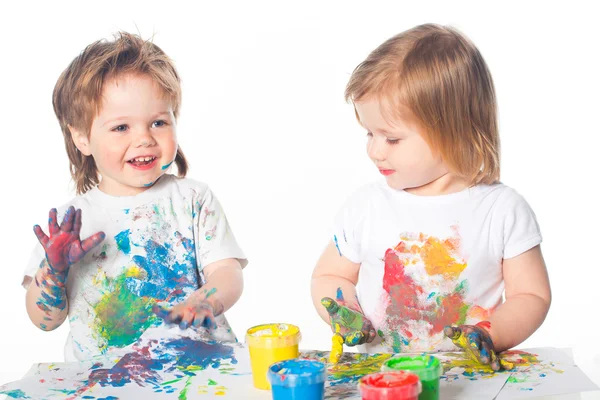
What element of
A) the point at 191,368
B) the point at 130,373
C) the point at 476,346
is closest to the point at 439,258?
the point at 476,346

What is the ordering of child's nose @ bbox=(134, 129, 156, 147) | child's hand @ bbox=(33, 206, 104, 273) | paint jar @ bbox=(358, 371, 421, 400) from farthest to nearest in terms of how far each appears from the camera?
child's nose @ bbox=(134, 129, 156, 147), child's hand @ bbox=(33, 206, 104, 273), paint jar @ bbox=(358, 371, 421, 400)

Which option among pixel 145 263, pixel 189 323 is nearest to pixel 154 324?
pixel 145 263

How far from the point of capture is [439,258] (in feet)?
7.00

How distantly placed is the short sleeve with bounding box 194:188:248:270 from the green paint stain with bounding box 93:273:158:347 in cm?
20

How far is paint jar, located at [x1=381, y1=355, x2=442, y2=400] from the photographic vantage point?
153 cm

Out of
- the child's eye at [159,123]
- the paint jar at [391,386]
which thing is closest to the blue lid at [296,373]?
the paint jar at [391,386]

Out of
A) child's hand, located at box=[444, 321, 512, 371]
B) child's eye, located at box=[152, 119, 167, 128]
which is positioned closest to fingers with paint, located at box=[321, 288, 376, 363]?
child's hand, located at box=[444, 321, 512, 371]

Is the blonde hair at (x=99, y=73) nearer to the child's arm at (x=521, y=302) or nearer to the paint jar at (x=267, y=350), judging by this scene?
the paint jar at (x=267, y=350)

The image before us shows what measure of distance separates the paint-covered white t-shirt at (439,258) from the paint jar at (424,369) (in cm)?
55

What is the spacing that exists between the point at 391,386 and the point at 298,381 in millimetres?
178

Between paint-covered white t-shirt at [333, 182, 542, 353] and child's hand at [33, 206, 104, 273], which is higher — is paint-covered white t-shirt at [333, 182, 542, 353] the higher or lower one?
the lower one

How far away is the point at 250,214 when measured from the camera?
144 inches

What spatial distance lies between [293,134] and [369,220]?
152 centimetres

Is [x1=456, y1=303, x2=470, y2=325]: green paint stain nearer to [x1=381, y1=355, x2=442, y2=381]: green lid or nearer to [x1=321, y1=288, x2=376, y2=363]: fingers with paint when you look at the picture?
[x1=321, y1=288, x2=376, y2=363]: fingers with paint
